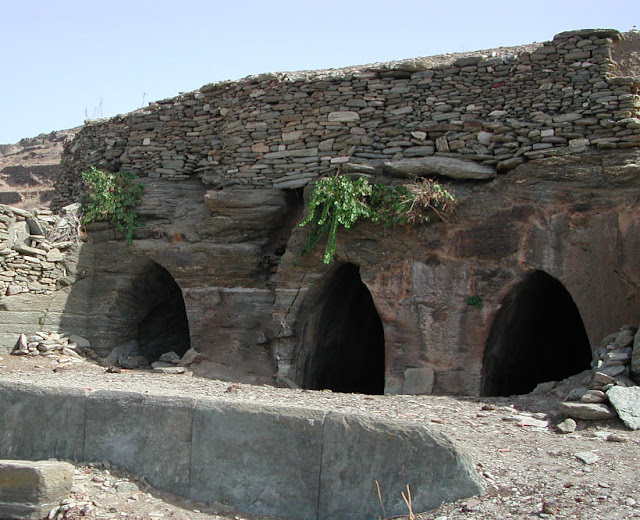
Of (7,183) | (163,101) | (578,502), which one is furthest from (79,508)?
(7,183)

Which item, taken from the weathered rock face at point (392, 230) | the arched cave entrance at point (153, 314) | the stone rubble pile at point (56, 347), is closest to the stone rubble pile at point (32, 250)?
the weathered rock face at point (392, 230)

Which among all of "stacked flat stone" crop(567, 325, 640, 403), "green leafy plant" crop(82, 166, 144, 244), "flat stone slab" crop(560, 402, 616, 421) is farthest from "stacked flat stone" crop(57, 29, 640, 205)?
"flat stone slab" crop(560, 402, 616, 421)

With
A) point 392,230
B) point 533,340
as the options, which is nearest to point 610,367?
point 392,230

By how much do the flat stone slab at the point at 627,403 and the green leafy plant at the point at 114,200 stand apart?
27.2 ft

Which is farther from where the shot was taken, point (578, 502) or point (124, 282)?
point (124, 282)

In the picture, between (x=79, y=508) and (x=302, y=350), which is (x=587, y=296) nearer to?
(x=302, y=350)

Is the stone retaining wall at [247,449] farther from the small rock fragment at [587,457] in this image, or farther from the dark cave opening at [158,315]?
the dark cave opening at [158,315]

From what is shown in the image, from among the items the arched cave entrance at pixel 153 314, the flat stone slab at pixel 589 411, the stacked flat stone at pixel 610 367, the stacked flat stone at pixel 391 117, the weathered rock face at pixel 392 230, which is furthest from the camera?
the arched cave entrance at pixel 153 314

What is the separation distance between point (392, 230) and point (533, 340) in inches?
124

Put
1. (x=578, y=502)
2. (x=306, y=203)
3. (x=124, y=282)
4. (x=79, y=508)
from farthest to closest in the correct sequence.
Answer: (x=124, y=282), (x=306, y=203), (x=79, y=508), (x=578, y=502)

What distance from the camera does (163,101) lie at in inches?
511

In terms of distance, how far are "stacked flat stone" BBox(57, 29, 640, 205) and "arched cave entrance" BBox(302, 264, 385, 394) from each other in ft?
6.39

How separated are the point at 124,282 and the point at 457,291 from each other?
581cm

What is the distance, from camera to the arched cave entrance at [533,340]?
10219mm
